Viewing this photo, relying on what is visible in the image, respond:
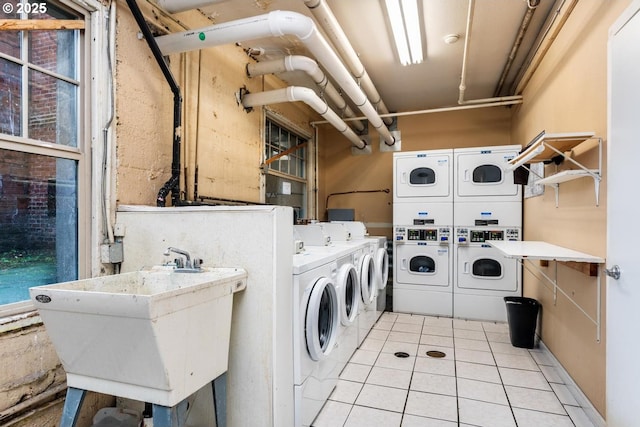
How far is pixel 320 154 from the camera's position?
19.4ft

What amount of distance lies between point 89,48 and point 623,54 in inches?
117

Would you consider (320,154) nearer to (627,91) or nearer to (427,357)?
(427,357)

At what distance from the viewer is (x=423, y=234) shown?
178 inches

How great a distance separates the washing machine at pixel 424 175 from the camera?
4418 mm

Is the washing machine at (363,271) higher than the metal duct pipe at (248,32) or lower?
lower

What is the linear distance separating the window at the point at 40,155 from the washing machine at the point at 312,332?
135 cm

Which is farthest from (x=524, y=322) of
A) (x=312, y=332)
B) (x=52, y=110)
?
(x=52, y=110)

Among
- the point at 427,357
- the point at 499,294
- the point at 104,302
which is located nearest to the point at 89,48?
the point at 104,302

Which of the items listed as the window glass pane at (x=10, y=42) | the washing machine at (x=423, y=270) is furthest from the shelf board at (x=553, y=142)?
the window glass pane at (x=10, y=42)

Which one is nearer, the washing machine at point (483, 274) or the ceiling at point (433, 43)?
the ceiling at point (433, 43)

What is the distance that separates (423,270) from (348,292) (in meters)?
1.83

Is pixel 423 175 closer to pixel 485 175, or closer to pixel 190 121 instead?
pixel 485 175

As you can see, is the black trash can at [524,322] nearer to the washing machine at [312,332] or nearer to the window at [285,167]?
the washing machine at [312,332]

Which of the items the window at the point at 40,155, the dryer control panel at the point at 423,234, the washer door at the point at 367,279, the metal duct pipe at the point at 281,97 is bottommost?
the washer door at the point at 367,279
